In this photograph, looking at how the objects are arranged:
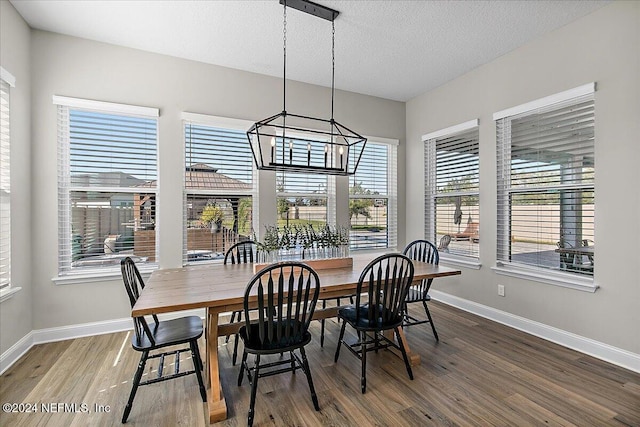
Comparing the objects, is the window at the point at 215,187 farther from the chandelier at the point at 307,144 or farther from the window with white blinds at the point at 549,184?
the window with white blinds at the point at 549,184

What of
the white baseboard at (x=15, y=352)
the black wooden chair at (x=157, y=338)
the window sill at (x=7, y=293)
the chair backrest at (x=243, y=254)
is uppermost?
the chair backrest at (x=243, y=254)

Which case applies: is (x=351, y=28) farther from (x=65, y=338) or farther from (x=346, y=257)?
(x=65, y=338)

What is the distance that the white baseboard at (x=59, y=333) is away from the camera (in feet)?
8.63

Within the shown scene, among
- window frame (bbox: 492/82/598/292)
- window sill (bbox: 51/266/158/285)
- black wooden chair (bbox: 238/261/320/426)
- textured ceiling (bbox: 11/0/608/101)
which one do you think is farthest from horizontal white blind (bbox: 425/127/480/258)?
window sill (bbox: 51/266/158/285)

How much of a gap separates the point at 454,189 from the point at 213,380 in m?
3.61

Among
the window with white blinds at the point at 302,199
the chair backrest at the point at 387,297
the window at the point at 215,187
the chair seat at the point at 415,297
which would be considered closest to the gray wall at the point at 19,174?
the window at the point at 215,187

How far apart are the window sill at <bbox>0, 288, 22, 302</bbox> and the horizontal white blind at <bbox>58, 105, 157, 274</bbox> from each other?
1.56ft

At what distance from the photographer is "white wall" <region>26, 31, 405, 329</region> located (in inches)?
119

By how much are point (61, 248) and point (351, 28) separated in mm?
3548

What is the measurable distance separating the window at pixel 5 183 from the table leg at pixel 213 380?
1856 mm

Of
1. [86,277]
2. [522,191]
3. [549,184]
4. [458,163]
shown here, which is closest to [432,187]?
[458,163]

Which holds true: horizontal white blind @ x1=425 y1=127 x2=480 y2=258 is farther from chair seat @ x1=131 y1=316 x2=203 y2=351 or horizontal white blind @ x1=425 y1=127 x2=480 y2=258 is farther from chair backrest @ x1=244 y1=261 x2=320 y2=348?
chair seat @ x1=131 y1=316 x2=203 y2=351

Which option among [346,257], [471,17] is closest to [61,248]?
[346,257]

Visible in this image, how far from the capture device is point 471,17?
9.27 feet
